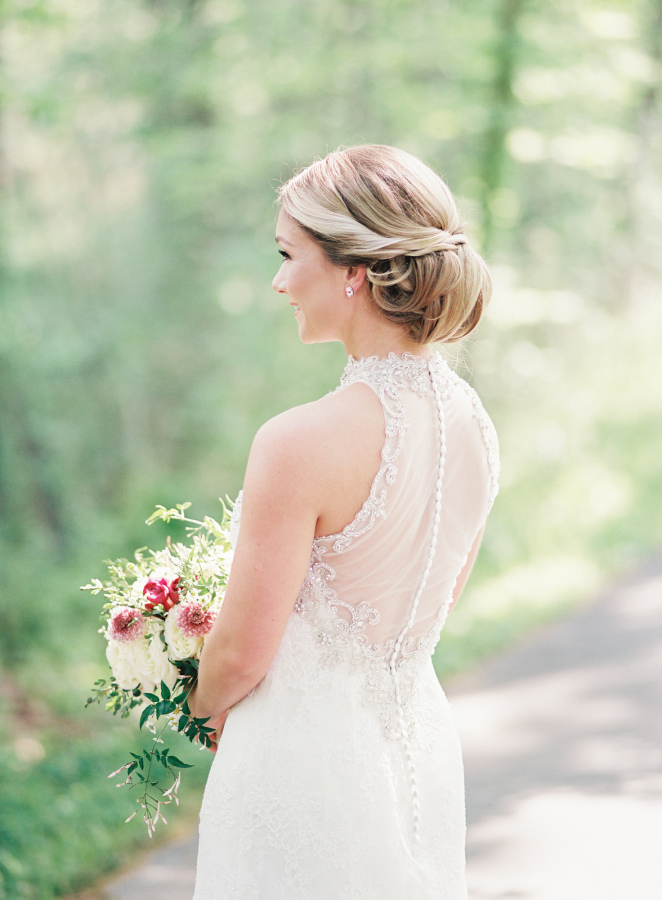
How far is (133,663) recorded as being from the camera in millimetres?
2033

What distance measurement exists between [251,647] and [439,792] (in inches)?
24.8

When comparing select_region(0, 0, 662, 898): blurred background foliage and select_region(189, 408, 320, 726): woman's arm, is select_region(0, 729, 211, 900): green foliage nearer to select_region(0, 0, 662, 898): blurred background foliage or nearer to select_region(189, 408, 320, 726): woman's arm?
select_region(0, 0, 662, 898): blurred background foliage

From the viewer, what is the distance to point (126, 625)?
204cm

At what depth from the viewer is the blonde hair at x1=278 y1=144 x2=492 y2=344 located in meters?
1.73

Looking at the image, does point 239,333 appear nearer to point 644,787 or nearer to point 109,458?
point 109,458

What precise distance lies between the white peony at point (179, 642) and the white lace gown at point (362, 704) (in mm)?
181

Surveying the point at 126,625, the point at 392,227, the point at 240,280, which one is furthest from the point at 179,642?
the point at 240,280

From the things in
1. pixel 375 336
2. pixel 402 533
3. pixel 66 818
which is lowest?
pixel 402 533

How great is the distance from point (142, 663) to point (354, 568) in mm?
604

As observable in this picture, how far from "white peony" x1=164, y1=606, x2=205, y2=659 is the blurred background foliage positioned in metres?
2.40

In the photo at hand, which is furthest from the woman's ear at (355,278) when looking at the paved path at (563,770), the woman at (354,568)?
the paved path at (563,770)

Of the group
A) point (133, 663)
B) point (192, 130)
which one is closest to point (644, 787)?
point (133, 663)

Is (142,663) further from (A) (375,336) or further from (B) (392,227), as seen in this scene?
(B) (392,227)

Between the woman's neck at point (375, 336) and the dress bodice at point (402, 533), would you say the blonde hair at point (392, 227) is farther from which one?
the dress bodice at point (402, 533)
